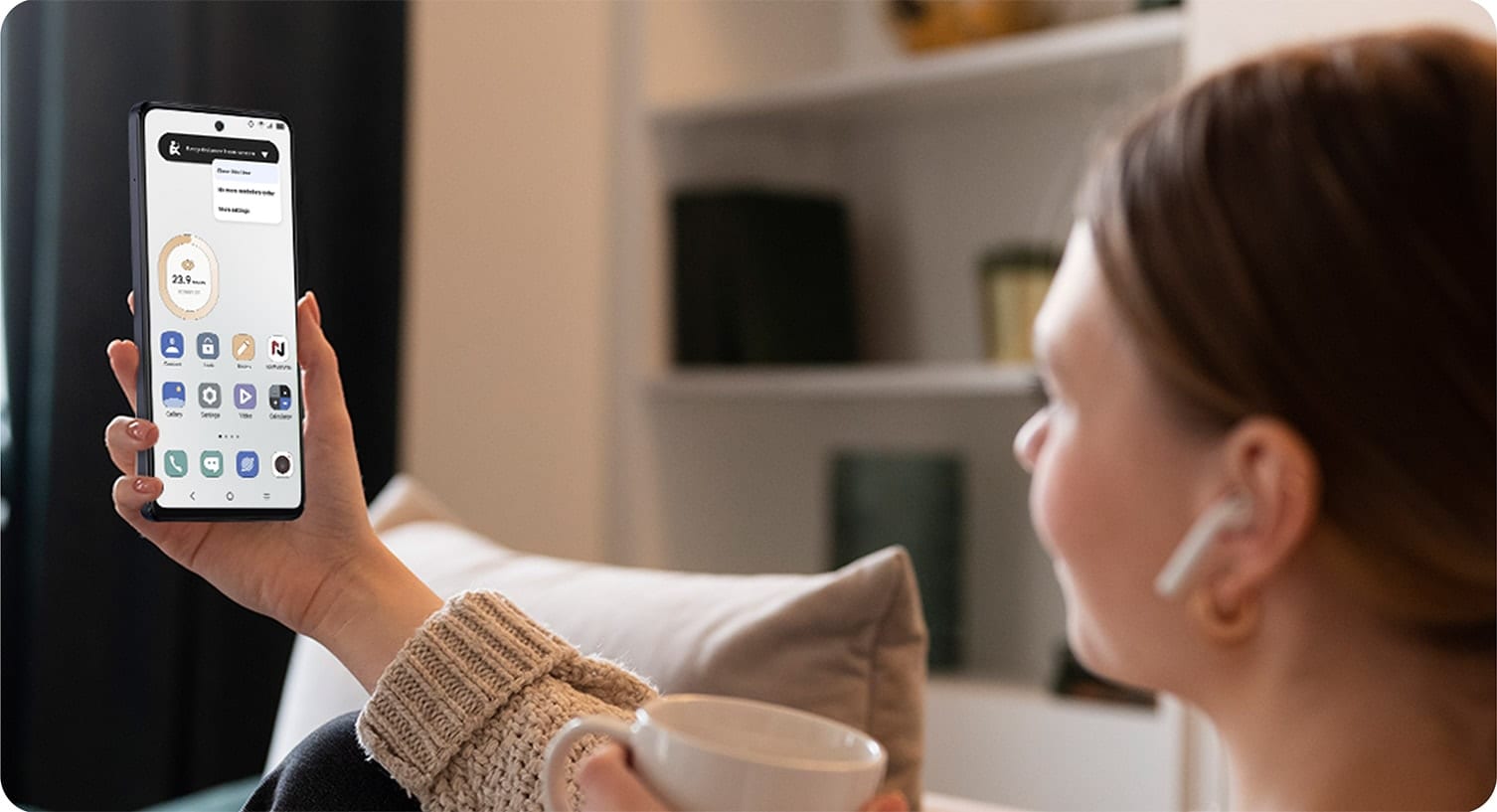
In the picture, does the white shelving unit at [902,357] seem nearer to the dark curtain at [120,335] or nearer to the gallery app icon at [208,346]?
the dark curtain at [120,335]

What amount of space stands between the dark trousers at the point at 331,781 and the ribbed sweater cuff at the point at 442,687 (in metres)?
0.02

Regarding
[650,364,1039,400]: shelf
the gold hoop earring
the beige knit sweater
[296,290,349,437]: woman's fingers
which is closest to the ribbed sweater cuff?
the beige knit sweater

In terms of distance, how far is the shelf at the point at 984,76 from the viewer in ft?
5.45

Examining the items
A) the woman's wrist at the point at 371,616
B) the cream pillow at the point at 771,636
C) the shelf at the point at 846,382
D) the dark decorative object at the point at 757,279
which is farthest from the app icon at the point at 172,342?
the dark decorative object at the point at 757,279

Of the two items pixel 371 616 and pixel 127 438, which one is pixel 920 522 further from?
pixel 127 438

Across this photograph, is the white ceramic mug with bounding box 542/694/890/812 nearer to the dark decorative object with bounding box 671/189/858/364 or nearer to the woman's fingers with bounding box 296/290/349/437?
the woman's fingers with bounding box 296/290/349/437

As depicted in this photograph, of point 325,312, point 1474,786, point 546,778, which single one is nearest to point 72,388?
point 325,312

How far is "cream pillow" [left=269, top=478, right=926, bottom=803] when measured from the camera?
78 cm

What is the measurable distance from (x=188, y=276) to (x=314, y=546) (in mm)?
126

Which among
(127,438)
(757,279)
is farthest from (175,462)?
(757,279)

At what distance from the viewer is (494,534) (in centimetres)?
145

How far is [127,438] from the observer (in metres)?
0.51

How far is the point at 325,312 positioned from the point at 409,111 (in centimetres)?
36

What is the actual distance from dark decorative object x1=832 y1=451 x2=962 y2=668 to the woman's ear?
1.50 m
